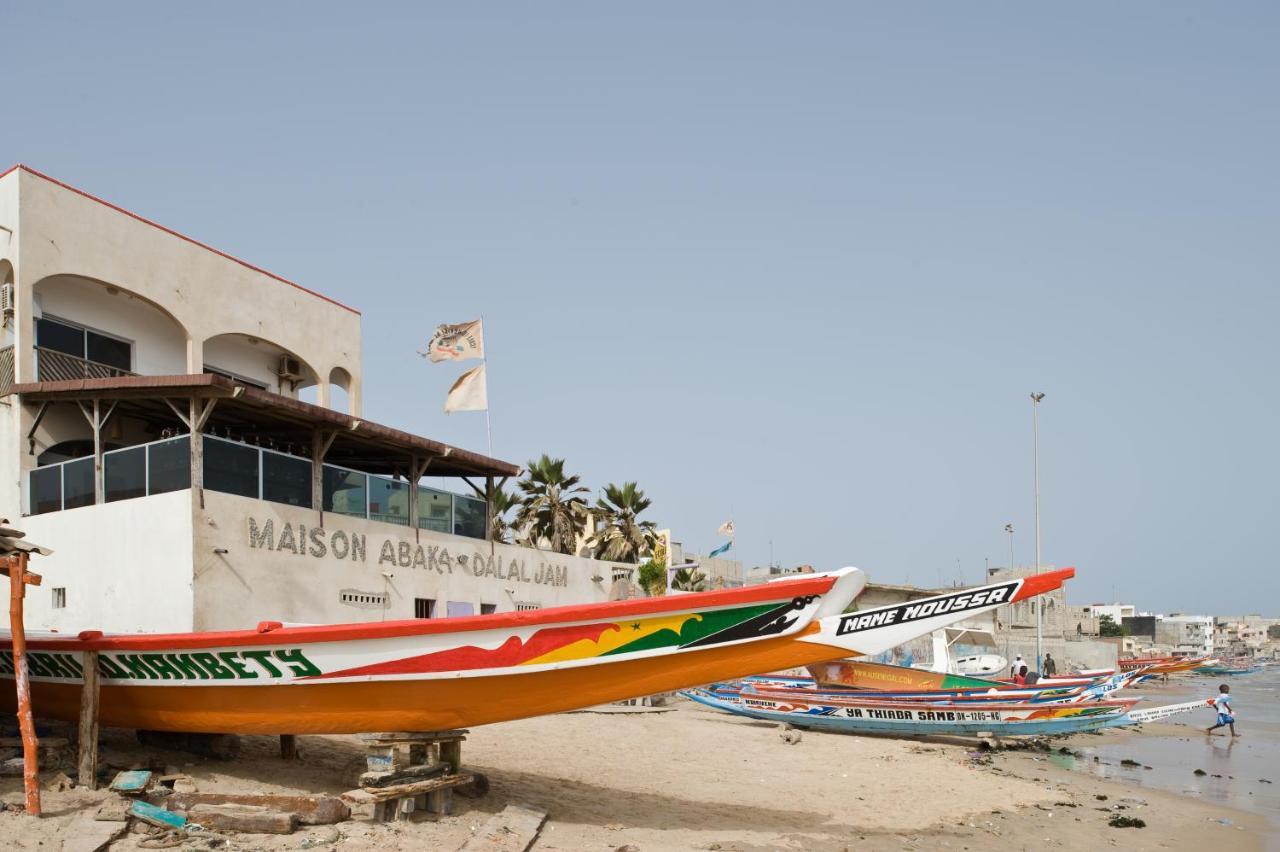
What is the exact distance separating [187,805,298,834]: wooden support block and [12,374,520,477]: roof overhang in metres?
7.01

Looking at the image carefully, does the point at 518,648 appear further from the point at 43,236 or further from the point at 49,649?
the point at 43,236

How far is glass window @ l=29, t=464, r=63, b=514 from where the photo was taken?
16344mm

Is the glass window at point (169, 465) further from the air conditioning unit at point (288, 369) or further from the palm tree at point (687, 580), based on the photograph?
the palm tree at point (687, 580)

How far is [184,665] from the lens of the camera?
34.6 ft

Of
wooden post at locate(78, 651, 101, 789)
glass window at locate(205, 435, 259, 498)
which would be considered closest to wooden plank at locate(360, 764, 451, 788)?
wooden post at locate(78, 651, 101, 789)

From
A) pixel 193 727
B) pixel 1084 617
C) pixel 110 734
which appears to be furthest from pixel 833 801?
pixel 1084 617

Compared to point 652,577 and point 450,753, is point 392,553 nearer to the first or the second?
point 450,753

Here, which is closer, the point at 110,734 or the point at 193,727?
the point at 193,727

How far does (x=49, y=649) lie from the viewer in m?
10.9

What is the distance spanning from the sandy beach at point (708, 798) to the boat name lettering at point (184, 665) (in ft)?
3.43

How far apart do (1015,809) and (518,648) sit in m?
8.58

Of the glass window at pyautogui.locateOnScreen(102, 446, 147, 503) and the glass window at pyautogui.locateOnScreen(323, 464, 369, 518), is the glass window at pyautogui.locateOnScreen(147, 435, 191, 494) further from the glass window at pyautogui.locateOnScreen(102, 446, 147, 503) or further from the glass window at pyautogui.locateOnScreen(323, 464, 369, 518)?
the glass window at pyautogui.locateOnScreen(323, 464, 369, 518)

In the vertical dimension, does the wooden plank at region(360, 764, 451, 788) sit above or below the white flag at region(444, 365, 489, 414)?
below

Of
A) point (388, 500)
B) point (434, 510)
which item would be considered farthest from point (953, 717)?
point (388, 500)
